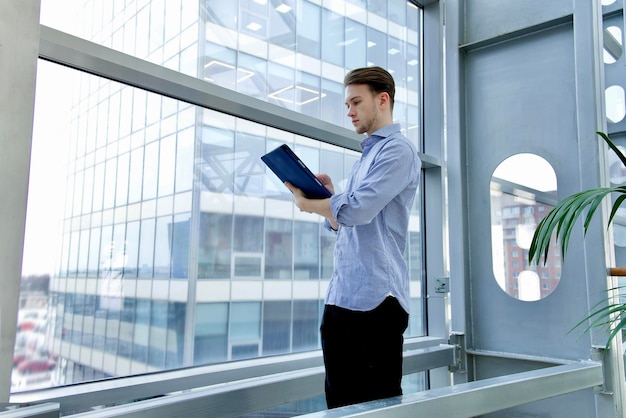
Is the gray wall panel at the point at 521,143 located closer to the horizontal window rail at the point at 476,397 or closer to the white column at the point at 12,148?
the horizontal window rail at the point at 476,397

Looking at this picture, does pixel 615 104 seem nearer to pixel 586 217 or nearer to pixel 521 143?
pixel 521 143

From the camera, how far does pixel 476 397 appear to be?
49.5 inches

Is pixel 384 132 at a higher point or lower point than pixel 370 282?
higher

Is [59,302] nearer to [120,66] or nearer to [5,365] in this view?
[5,365]

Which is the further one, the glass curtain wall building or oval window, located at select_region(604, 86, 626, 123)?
oval window, located at select_region(604, 86, 626, 123)

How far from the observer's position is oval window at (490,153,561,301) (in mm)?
2436

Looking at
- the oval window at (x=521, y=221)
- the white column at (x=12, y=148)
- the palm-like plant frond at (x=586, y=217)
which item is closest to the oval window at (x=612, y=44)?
the oval window at (x=521, y=221)

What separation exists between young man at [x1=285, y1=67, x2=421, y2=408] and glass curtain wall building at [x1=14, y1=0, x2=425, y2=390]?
649 millimetres

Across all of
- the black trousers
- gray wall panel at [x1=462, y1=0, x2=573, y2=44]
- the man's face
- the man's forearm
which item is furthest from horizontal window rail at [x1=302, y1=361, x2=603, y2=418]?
gray wall panel at [x1=462, y1=0, x2=573, y2=44]

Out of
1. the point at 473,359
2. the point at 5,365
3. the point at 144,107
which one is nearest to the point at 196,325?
the point at 5,365

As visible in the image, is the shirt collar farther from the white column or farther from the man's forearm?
the white column

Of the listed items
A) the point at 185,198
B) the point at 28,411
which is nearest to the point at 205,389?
the point at 185,198

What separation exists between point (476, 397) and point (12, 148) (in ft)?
4.36

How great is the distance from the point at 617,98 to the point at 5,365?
2665mm
